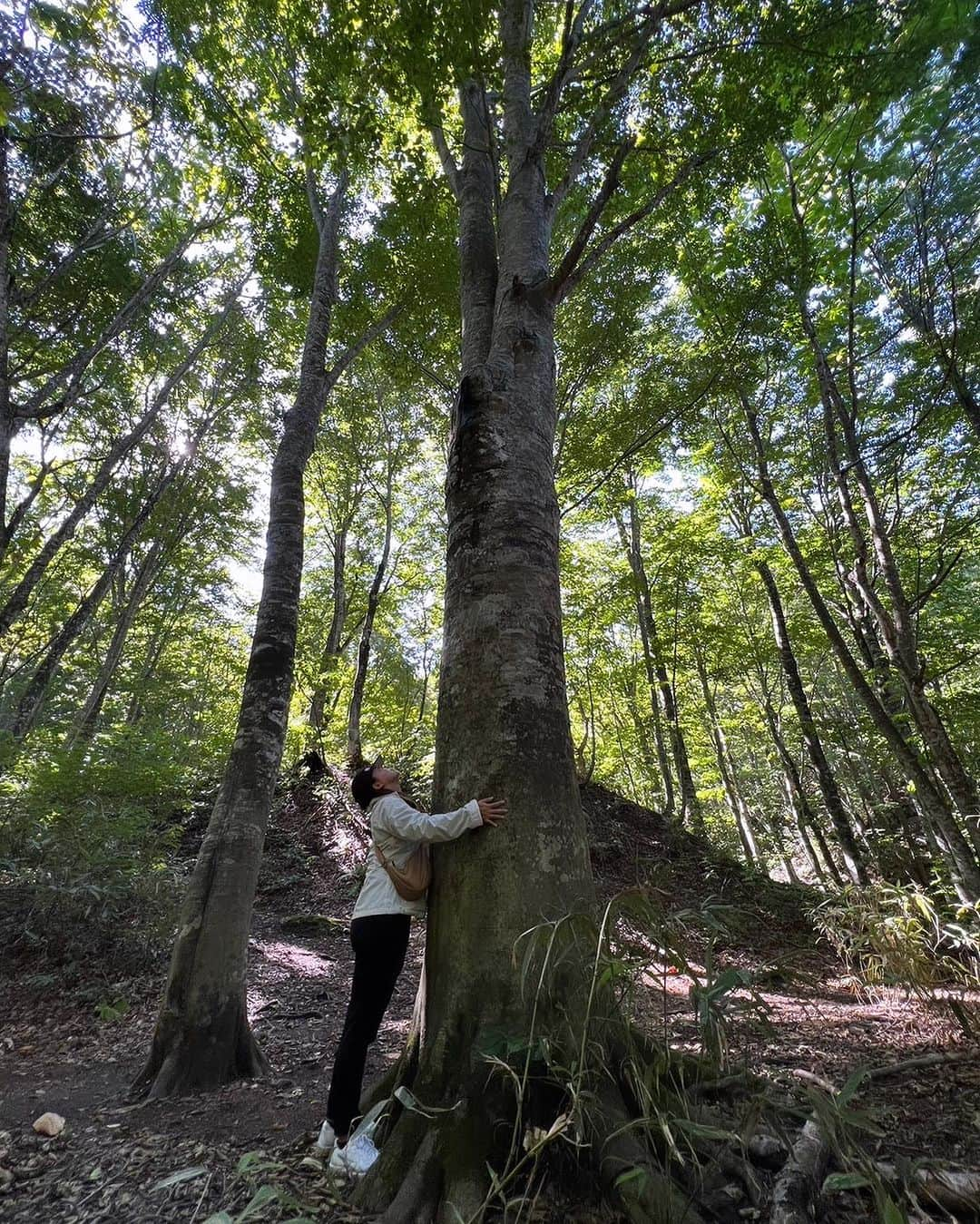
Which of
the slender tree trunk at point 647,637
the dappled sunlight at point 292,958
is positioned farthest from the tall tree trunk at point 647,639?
the dappled sunlight at point 292,958

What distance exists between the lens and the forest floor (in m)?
1.98

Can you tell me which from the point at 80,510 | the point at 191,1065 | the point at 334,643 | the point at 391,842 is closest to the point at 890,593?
the point at 391,842

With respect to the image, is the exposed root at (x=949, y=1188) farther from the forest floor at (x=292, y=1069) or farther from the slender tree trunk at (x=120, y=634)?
the slender tree trunk at (x=120, y=634)

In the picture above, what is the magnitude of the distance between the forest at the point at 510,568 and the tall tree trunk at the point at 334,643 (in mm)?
163

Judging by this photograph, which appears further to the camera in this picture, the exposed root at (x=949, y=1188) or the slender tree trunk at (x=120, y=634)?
the slender tree trunk at (x=120, y=634)

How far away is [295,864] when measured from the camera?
940 cm

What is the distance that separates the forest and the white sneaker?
142mm

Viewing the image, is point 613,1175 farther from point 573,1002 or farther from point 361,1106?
point 361,1106

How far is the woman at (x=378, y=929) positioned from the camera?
238 centimetres

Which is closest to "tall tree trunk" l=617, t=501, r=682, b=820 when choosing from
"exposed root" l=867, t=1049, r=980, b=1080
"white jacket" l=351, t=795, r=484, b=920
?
"exposed root" l=867, t=1049, r=980, b=1080

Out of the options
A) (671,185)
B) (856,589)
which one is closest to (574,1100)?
(671,185)

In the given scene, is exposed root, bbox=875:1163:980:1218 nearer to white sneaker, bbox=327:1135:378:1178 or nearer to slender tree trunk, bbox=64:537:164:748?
white sneaker, bbox=327:1135:378:1178

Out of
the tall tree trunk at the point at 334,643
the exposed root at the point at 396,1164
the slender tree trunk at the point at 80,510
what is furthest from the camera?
the tall tree trunk at the point at 334,643

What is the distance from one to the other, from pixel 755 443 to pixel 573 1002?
9.13 meters
